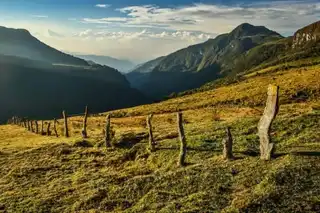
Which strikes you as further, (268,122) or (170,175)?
(170,175)

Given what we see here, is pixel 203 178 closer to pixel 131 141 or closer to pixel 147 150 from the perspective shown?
pixel 147 150

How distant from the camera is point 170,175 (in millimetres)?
28375

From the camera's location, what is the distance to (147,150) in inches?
1508

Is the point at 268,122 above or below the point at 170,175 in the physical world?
above

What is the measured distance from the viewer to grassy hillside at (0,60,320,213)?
22.6 meters

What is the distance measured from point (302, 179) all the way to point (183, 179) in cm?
792

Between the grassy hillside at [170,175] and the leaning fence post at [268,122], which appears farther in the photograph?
the leaning fence post at [268,122]

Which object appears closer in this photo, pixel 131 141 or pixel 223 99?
pixel 131 141

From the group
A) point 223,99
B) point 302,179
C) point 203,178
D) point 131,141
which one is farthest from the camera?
point 223,99

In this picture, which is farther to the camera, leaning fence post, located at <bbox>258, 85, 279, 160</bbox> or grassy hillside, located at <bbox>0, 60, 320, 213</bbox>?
leaning fence post, located at <bbox>258, 85, 279, 160</bbox>

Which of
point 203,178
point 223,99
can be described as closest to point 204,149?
point 203,178

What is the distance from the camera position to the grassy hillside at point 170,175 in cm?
2259

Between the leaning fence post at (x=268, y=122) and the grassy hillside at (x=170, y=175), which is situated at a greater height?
the leaning fence post at (x=268, y=122)

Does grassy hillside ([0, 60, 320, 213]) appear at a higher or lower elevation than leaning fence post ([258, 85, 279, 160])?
lower
